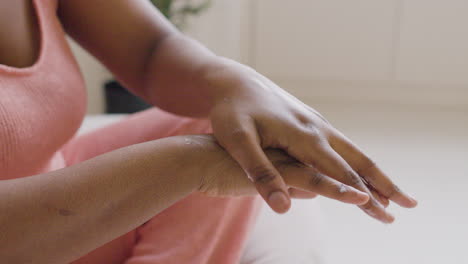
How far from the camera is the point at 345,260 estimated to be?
110 cm

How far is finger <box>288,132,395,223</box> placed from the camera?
0.59 m

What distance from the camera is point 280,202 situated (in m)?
0.52

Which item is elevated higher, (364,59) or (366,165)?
(366,165)

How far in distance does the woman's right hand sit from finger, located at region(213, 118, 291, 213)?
0.02 m

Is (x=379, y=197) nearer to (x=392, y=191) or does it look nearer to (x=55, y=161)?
(x=392, y=191)

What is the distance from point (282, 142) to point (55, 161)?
0.39 meters

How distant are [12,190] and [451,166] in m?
1.64

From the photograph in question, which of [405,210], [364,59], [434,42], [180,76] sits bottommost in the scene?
[364,59]

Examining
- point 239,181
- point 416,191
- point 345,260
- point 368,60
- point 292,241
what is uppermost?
point 239,181

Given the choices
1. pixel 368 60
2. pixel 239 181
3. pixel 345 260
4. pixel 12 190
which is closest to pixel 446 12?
pixel 368 60

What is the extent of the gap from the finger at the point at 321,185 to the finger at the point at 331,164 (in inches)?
0.5

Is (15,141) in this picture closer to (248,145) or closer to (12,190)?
(12,190)

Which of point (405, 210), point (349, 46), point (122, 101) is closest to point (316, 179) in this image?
point (405, 210)

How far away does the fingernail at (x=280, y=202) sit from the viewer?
0.52m
